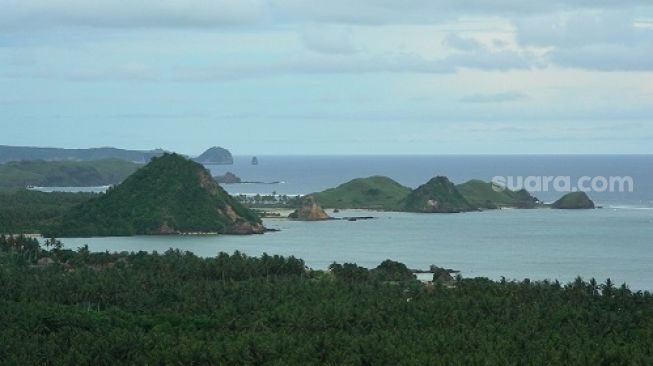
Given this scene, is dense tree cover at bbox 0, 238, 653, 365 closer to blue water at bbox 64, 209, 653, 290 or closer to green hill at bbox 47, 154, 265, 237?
blue water at bbox 64, 209, 653, 290

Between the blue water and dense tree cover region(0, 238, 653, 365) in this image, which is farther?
the blue water

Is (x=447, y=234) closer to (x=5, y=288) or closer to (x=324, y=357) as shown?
(x=5, y=288)

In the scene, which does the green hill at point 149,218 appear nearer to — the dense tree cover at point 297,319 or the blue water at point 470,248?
the blue water at point 470,248

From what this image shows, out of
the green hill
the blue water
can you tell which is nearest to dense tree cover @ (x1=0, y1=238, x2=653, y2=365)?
the blue water

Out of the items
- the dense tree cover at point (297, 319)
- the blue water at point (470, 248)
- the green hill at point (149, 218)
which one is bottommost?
the dense tree cover at point (297, 319)

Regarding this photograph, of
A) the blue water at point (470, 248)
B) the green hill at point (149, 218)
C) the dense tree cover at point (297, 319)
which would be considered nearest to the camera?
the dense tree cover at point (297, 319)

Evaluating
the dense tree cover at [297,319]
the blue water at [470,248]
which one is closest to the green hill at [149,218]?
the blue water at [470,248]

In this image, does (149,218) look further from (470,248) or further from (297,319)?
(297,319)

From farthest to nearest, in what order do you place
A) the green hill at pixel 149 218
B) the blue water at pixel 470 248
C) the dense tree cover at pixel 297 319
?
1. the green hill at pixel 149 218
2. the blue water at pixel 470 248
3. the dense tree cover at pixel 297 319

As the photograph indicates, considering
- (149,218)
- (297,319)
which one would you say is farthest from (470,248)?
(297,319)

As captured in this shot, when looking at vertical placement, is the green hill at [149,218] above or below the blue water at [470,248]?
above

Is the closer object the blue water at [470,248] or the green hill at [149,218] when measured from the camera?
the blue water at [470,248]
